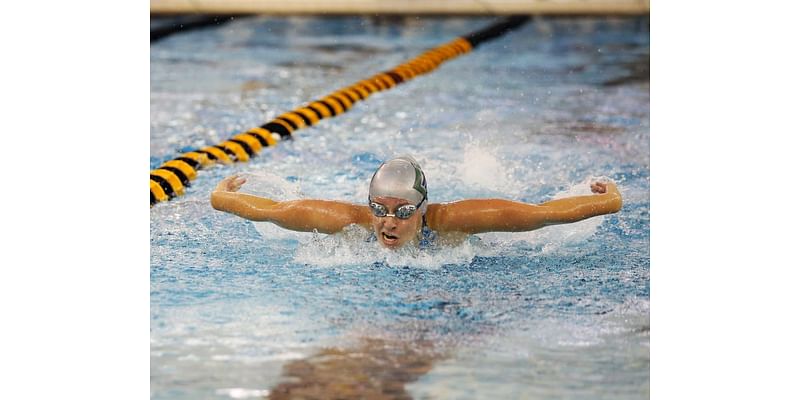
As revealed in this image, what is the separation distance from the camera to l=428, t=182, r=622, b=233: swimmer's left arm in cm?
417

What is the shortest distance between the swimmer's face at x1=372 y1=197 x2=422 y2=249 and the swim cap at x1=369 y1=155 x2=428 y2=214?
22 millimetres

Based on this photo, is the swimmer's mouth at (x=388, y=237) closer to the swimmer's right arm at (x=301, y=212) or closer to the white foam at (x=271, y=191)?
the swimmer's right arm at (x=301, y=212)

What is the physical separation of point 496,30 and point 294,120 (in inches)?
93.5

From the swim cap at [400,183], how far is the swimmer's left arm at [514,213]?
0.39 feet

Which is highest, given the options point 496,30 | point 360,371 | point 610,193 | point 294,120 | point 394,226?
point 496,30

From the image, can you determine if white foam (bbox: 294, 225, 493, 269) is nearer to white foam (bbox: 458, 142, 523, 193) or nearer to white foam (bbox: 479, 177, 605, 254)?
white foam (bbox: 479, 177, 605, 254)

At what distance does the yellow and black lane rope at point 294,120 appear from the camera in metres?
5.09

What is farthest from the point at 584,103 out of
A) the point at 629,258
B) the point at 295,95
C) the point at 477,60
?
the point at 629,258

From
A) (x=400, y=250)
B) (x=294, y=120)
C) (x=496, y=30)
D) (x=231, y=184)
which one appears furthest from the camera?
(x=496, y=30)

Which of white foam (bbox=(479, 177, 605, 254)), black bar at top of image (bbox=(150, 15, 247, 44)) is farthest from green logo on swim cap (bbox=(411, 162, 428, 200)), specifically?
black bar at top of image (bbox=(150, 15, 247, 44))

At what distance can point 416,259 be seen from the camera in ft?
13.8

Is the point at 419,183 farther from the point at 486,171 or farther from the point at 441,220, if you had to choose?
the point at 486,171

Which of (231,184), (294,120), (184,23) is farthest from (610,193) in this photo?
(184,23)

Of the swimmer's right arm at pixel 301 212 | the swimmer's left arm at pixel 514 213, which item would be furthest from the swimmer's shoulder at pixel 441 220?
the swimmer's right arm at pixel 301 212
